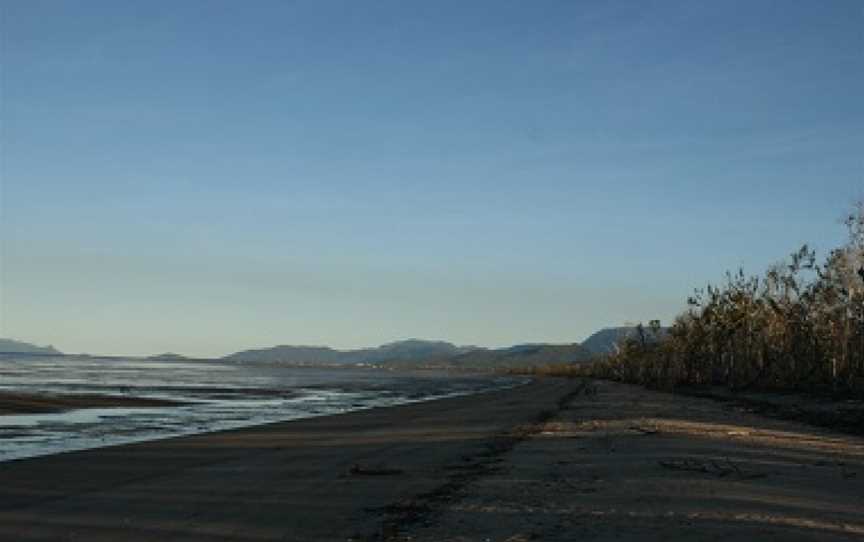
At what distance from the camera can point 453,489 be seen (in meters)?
13.1

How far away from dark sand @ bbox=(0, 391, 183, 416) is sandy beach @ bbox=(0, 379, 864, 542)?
1249 centimetres

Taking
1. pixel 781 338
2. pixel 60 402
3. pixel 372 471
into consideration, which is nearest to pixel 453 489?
pixel 372 471

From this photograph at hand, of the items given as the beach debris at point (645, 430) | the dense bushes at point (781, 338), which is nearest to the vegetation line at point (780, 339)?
the dense bushes at point (781, 338)

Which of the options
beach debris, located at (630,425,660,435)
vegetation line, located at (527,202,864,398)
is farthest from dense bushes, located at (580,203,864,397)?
beach debris, located at (630,425,660,435)

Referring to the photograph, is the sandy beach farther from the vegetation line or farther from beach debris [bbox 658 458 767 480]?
the vegetation line

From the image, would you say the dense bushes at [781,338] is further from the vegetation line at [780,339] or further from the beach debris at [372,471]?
the beach debris at [372,471]

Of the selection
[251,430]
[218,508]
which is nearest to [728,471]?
[218,508]

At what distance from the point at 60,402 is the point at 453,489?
27818 mm

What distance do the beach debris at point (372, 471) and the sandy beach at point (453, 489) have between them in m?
0.04

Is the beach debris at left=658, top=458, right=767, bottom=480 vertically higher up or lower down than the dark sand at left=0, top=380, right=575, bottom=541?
higher up

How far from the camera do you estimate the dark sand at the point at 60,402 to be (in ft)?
103

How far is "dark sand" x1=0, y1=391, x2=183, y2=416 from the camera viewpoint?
103ft

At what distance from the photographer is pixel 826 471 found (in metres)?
14.5

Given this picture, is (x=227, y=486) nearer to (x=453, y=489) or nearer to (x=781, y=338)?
(x=453, y=489)
